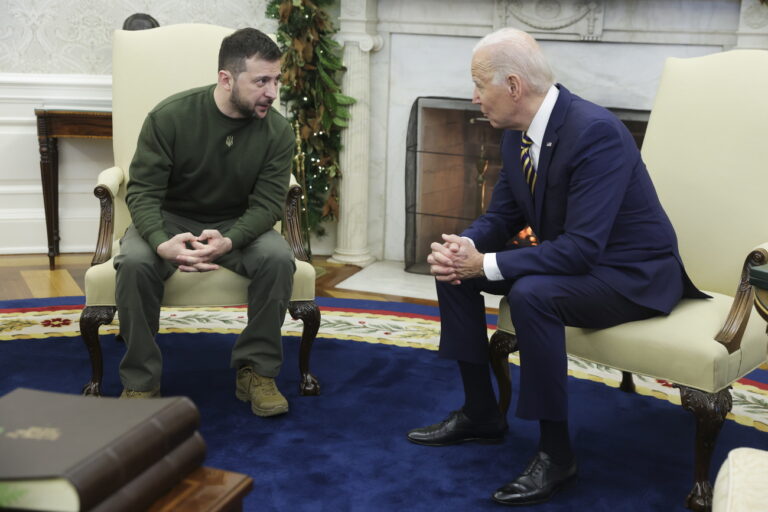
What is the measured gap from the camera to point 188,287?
276 cm

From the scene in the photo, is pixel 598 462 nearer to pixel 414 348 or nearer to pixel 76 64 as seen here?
pixel 414 348

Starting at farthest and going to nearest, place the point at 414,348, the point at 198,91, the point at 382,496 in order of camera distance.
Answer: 1. the point at 414,348
2. the point at 198,91
3. the point at 382,496

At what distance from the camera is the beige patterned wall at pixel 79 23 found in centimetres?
461

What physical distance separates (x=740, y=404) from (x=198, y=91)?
1980mm

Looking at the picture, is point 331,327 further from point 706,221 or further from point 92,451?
point 92,451

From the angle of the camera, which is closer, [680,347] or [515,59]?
[680,347]

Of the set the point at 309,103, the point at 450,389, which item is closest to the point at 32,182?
the point at 309,103

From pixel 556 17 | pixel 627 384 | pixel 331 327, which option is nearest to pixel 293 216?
pixel 331 327

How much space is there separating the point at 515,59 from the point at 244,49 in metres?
0.86

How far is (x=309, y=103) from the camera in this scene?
14.9 feet

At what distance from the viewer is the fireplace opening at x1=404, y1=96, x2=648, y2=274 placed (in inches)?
181

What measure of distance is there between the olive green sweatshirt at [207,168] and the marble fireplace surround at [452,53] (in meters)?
1.68

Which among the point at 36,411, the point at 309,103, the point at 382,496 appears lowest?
the point at 382,496

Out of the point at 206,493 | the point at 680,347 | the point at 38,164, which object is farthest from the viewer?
the point at 38,164
